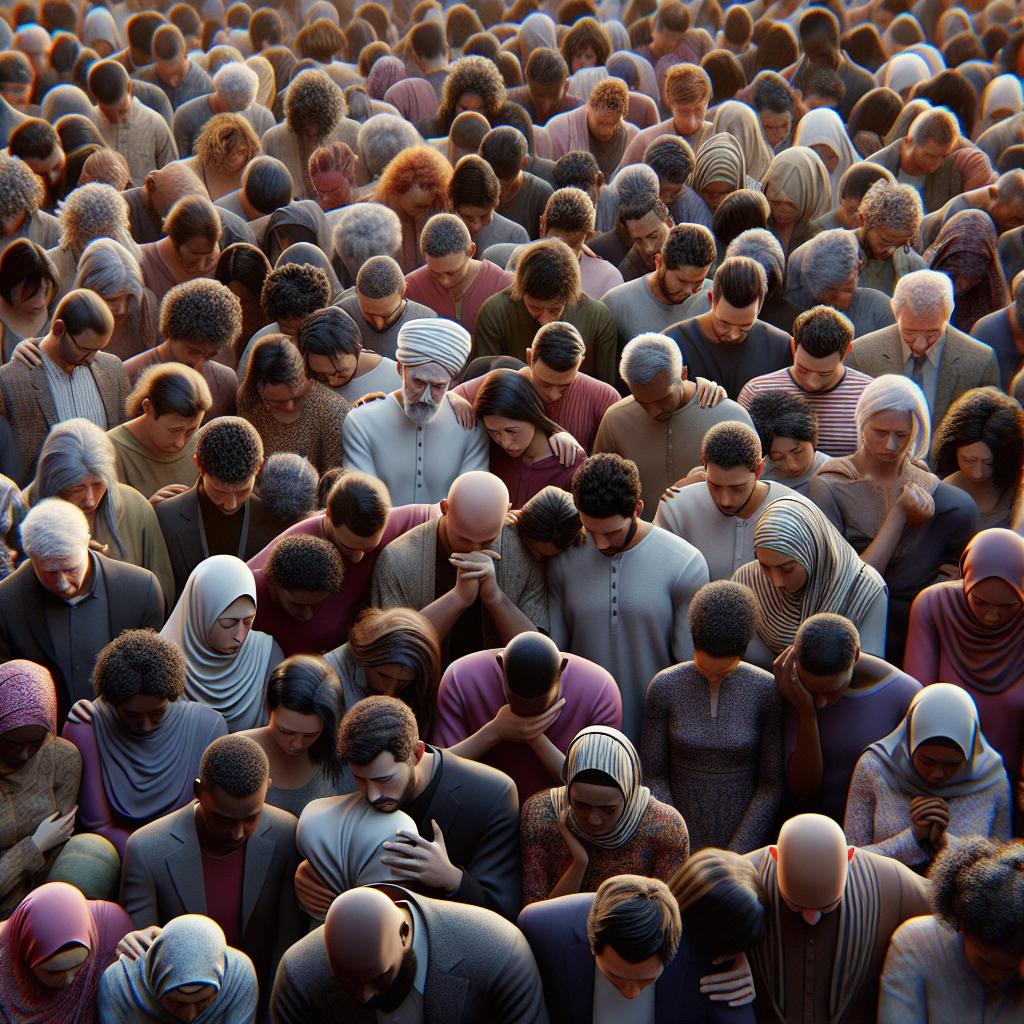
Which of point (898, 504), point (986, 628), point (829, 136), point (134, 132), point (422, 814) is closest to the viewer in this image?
point (422, 814)

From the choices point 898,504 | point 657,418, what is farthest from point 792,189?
point 898,504

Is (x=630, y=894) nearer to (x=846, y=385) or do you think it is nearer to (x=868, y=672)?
(x=868, y=672)

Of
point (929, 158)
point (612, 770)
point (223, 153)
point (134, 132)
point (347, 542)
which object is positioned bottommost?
point (134, 132)

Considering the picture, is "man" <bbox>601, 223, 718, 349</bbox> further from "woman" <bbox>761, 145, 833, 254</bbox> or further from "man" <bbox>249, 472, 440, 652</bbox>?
"man" <bbox>249, 472, 440, 652</bbox>

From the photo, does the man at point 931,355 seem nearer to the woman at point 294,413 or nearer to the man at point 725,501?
the man at point 725,501

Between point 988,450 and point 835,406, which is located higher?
point 988,450

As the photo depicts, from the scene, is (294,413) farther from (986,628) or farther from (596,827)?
(986,628)

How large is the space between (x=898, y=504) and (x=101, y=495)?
2855 mm

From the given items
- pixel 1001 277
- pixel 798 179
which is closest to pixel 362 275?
pixel 798 179

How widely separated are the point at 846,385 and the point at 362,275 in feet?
6.93

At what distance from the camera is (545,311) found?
21.2 feet

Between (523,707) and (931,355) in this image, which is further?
(931,355)

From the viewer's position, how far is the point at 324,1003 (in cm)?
371

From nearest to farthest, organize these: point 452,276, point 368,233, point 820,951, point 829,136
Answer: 1. point 820,951
2. point 452,276
3. point 368,233
4. point 829,136
